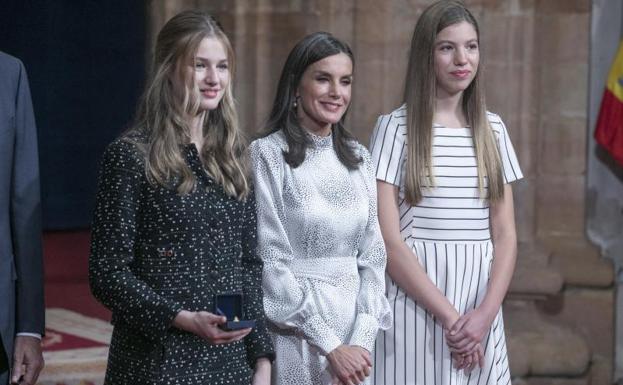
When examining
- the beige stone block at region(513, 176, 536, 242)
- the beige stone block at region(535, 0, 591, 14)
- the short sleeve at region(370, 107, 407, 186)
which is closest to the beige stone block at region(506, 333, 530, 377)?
the beige stone block at region(513, 176, 536, 242)

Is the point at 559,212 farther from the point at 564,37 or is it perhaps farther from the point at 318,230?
the point at 318,230

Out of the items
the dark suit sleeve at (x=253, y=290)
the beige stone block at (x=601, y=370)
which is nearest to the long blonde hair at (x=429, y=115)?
the dark suit sleeve at (x=253, y=290)

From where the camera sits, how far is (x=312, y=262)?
3.32 meters

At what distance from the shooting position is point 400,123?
147 inches

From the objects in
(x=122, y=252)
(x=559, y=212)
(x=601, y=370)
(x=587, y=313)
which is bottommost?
(x=601, y=370)

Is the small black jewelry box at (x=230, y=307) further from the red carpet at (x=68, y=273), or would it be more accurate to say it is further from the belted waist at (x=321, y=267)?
the red carpet at (x=68, y=273)

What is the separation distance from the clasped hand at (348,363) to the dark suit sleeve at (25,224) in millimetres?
764

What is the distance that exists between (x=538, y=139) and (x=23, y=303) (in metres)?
3.40

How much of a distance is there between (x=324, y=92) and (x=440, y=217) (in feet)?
1.86

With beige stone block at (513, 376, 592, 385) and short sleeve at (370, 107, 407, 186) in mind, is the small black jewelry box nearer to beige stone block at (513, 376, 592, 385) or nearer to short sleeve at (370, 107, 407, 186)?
short sleeve at (370, 107, 407, 186)

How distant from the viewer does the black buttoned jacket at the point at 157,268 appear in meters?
2.80

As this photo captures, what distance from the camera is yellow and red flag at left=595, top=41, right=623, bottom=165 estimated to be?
5875 millimetres

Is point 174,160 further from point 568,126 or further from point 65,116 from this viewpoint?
point 65,116

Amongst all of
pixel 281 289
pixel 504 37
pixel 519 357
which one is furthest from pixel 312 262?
pixel 504 37
